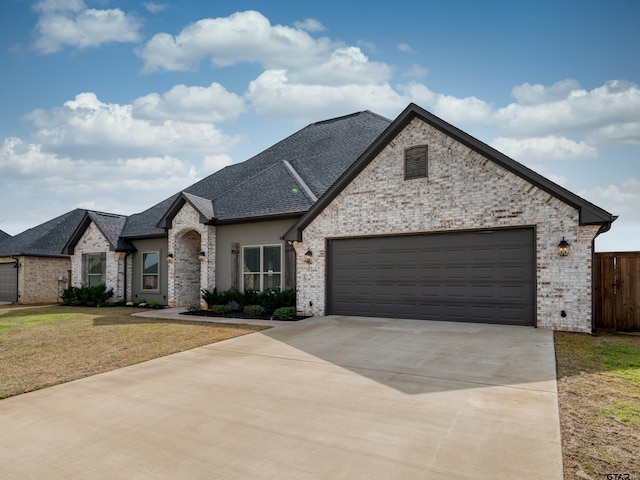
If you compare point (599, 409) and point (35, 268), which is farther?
point (35, 268)

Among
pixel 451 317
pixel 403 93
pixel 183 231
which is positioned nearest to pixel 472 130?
pixel 403 93

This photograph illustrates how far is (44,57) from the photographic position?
14539 millimetres

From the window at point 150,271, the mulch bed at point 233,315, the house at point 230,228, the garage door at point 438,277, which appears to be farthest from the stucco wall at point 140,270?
the garage door at point 438,277

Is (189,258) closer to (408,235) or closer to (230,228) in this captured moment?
(230,228)

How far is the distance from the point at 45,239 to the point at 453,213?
24.2 m

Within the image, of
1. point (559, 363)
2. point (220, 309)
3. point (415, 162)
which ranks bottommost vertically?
point (220, 309)

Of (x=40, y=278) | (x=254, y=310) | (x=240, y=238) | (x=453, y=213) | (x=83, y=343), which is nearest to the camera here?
(x=83, y=343)

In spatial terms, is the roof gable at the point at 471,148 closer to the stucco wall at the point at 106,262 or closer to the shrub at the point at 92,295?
the stucco wall at the point at 106,262

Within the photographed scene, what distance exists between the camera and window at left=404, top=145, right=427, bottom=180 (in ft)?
36.5

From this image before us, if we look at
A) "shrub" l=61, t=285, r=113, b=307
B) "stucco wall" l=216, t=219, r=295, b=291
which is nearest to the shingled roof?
"stucco wall" l=216, t=219, r=295, b=291

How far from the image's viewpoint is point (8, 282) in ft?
75.7

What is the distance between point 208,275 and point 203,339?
6.72m

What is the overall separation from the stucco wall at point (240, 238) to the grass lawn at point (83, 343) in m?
3.48

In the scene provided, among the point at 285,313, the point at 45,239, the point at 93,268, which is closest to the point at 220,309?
the point at 285,313
